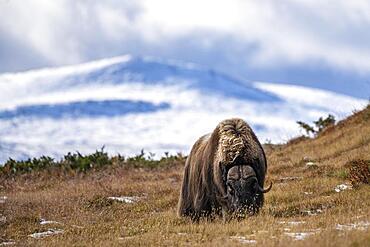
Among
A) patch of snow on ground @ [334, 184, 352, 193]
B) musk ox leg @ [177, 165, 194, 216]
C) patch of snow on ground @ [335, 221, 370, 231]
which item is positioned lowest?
patch of snow on ground @ [335, 221, 370, 231]

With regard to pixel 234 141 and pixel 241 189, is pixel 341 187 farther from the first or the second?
→ pixel 241 189

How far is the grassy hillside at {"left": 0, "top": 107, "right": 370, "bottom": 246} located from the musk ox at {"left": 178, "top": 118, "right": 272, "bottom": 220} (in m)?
0.49

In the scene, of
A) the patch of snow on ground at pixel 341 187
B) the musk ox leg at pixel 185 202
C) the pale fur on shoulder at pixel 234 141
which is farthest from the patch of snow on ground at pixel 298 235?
the patch of snow on ground at pixel 341 187

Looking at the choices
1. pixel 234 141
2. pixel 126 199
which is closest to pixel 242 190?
pixel 234 141

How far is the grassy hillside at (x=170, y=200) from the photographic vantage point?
16.7m

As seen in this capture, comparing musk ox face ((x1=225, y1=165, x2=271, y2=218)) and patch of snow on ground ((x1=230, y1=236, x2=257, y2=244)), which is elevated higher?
musk ox face ((x1=225, y1=165, x2=271, y2=218))

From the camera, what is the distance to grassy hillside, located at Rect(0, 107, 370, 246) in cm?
1669

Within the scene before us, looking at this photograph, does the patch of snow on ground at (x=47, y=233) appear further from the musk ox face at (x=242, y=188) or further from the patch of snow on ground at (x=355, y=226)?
the patch of snow on ground at (x=355, y=226)

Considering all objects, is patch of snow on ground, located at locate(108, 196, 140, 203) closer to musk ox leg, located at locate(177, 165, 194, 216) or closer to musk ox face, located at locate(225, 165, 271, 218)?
musk ox leg, located at locate(177, 165, 194, 216)

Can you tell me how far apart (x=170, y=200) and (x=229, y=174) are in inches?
271

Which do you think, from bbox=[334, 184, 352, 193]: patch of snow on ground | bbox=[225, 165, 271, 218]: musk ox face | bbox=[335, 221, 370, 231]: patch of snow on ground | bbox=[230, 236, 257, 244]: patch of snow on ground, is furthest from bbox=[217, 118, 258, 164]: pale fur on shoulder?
bbox=[334, 184, 352, 193]: patch of snow on ground

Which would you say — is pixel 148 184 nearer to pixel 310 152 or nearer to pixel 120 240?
pixel 310 152

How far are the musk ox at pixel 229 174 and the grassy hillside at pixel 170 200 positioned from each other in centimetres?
49

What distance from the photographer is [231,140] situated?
1883 cm
